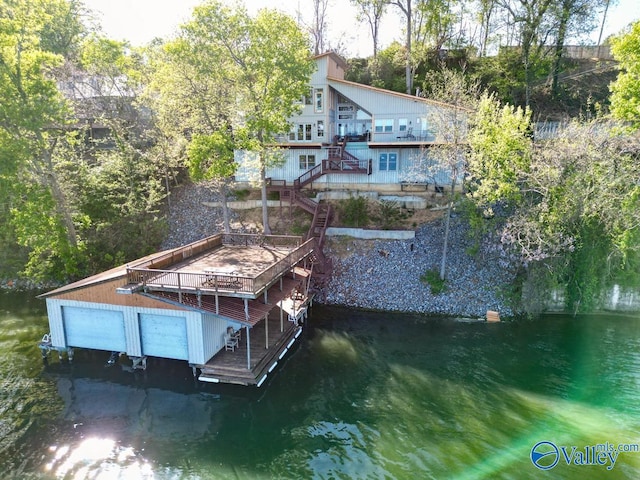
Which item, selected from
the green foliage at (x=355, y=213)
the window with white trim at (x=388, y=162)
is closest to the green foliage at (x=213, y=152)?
the green foliage at (x=355, y=213)

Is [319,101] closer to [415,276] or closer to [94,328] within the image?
[415,276]

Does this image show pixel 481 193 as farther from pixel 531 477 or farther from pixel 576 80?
pixel 576 80

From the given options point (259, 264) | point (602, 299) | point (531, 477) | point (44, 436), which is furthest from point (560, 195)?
point (44, 436)

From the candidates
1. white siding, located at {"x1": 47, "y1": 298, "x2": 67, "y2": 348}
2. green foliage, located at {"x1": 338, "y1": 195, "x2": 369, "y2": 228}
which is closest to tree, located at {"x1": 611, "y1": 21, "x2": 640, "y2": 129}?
green foliage, located at {"x1": 338, "y1": 195, "x2": 369, "y2": 228}

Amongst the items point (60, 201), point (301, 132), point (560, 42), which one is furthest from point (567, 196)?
point (60, 201)

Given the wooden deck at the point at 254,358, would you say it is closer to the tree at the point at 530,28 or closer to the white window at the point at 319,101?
the white window at the point at 319,101
